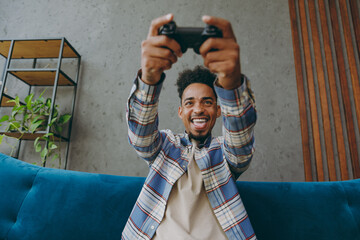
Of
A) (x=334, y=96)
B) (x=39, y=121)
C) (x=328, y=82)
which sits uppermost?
(x=328, y=82)

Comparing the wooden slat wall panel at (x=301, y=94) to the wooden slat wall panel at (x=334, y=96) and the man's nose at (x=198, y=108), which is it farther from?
the man's nose at (x=198, y=108)

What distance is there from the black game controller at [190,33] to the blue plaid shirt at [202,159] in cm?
16

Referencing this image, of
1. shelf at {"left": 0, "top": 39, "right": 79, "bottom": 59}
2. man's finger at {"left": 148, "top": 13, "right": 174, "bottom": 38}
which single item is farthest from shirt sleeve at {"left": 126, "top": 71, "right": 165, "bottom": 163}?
shelf at {"left": 0, "top": 39, "right": 79, "bottom": 59}

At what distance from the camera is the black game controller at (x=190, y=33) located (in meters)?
0.53

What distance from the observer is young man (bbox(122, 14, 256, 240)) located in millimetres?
596

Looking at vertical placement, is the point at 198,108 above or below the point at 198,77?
below

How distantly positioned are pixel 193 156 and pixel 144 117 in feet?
0.86

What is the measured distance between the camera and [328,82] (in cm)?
192

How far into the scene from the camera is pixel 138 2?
88.7 inches

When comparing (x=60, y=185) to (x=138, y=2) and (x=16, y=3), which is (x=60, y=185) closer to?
(x=138, y=2)

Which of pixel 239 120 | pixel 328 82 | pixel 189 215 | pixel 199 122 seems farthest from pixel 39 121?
pixel 328 82

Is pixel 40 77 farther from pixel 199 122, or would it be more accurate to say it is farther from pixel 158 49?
pixel 158 49

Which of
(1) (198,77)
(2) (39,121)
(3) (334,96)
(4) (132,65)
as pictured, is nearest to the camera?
(1) (198,77)

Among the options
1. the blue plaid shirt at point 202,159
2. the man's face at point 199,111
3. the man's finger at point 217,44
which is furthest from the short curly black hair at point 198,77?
the man's finger at point 217,44
